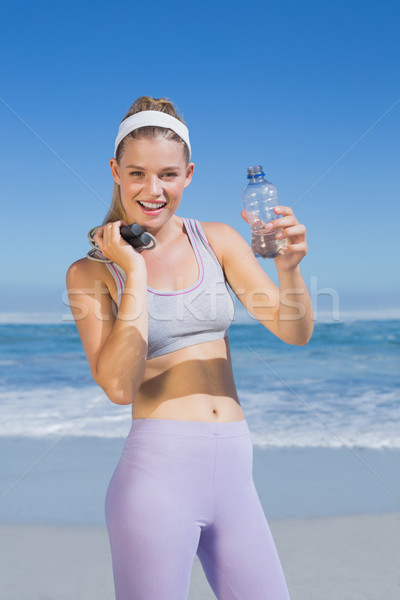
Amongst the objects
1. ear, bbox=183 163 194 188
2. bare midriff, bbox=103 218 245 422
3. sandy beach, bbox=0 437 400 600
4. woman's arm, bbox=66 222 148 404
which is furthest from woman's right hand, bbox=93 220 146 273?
sandy beach, bbox=0 437 400 600

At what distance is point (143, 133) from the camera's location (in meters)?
1.95

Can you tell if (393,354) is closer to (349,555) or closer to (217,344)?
(349,555)

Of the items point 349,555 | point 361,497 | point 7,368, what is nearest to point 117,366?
point 349,555

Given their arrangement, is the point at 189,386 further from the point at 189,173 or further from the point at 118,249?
the point at 189,173

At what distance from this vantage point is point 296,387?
1155 centimetres

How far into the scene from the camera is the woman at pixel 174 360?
1.68 metres

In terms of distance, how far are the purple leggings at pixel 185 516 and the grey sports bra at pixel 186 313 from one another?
0.26 metres

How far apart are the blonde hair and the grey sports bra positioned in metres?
0.27

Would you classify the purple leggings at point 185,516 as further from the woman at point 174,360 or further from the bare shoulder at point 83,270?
the bare shoulder at point 83,270

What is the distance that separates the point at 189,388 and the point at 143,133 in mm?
848

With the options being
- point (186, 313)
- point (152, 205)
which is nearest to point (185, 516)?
point (186, 313)

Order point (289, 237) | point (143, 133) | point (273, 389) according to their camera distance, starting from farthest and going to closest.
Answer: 1. point (273, 389)
2. point (143, 133)
3. point (289, 237)

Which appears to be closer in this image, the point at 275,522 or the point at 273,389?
the point at 275,522

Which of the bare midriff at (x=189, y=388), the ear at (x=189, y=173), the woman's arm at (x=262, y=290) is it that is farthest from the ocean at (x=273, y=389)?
the ear at (x=189, y=173)
